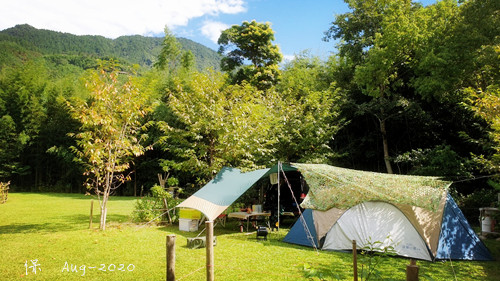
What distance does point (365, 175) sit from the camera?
6.34 meters

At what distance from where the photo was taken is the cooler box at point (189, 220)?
8.46 meters

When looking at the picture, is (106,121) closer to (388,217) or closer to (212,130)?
(212,130)

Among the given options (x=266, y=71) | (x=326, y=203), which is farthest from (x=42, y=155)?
(x=326, y=203)

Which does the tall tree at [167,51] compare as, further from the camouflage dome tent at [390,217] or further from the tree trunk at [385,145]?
the camouflage dome tent at [390,217]

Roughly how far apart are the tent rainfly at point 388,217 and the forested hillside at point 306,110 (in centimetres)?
82

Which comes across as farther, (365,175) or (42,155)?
(42,155)

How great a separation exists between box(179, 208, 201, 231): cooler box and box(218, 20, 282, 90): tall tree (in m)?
12.4

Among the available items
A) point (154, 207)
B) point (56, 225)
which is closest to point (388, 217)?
point (154, 207)

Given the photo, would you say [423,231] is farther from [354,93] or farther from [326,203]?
[354,93]

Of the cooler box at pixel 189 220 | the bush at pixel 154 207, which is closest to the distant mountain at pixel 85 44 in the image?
the bush at pixel 154 207

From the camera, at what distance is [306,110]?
43.3 ft

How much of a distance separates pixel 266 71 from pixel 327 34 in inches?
197

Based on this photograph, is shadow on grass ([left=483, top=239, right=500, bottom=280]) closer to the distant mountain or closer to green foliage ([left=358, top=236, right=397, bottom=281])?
green foliage ([left=358, top=236, right=397, bottom=281])

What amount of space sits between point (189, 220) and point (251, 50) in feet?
47.9
